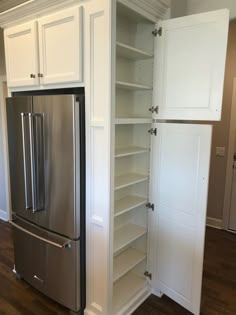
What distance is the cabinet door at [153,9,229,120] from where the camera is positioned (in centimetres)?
178

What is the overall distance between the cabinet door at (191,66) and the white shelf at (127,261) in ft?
4.26

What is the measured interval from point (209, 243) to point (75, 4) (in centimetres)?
315

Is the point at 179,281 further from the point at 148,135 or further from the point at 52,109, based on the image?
the point at 52,109

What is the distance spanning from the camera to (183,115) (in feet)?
6.51

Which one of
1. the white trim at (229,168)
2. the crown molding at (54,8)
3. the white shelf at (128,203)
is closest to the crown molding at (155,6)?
the crown molding at (54,8)

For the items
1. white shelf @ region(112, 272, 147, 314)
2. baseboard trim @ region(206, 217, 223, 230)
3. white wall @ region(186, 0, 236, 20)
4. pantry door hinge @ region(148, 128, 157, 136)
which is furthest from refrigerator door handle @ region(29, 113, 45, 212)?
baseboard trim @ region(206, 217, 223, 230)

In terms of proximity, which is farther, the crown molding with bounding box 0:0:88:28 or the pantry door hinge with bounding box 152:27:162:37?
the pantry door hinge with bounding box 152:27:162:37

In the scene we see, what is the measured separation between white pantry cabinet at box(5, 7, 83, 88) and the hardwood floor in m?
1.93

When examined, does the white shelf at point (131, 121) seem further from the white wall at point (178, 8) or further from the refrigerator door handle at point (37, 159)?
the white wall at point (178, 8)

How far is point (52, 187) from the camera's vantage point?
2053 millimetres

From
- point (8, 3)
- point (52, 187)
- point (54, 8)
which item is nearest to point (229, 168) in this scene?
point (52, 187)

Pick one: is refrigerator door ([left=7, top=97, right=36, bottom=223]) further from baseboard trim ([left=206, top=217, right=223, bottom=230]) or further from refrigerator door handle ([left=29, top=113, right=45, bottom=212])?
baseboard trim ([left=206, top=217, right=223, bottom=230])

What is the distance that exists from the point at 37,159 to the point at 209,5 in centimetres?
186

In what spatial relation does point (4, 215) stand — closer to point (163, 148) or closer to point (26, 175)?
point (26, 175)
